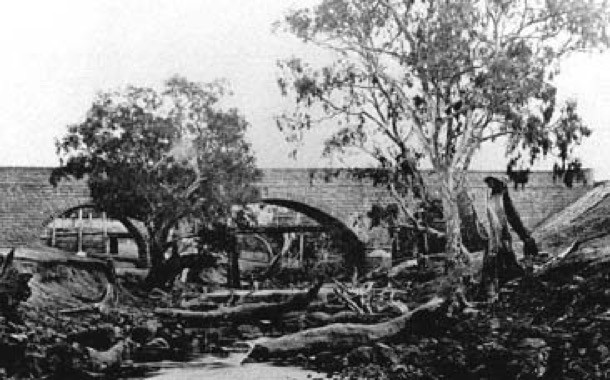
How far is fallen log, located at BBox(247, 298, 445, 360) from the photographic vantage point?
37.5ft

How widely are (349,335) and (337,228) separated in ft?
74.4

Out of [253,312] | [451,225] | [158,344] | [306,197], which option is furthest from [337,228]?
[158,344]

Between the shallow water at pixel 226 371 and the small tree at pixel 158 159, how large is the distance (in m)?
10.7

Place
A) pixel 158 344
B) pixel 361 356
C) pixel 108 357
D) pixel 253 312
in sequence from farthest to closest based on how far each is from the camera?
pixel 253 312
pixel 158 344
pixel 108 357
pixel 361 356

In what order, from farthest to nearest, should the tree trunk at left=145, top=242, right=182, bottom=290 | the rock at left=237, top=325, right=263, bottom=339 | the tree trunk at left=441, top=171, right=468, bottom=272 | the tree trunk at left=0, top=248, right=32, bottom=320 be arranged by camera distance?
1. the tree trunk at left=145, top=242, right=182, bottom=290
2. the tree trunk at left=441, top=171, right=468, bottom=272
3. the rock at left=237, top=325, right=263, bottom=339
4. the tree trunk at left=0, top=248, right=32, bottom=320

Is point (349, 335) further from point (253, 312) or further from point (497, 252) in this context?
point (253, 312)

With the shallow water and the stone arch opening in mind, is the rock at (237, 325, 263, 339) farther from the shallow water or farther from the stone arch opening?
the stone arch opening

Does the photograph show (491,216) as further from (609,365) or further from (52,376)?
(52,376)

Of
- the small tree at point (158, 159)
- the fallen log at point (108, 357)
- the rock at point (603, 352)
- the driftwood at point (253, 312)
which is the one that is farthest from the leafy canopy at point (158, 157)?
the rock at point (603, 352)

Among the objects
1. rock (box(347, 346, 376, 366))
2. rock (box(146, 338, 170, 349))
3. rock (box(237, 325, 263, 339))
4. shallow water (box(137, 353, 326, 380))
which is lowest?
rock (box(237, 325, 263, 339))

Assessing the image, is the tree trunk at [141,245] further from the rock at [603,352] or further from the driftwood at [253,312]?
the rock at [603,352]

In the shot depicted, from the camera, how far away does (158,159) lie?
23328 millimetres

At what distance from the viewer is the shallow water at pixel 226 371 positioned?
10301 mm

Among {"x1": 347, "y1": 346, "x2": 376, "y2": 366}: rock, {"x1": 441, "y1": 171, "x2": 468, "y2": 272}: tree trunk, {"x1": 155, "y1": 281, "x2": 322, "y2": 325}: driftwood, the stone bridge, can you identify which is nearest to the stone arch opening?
the stone bridge
